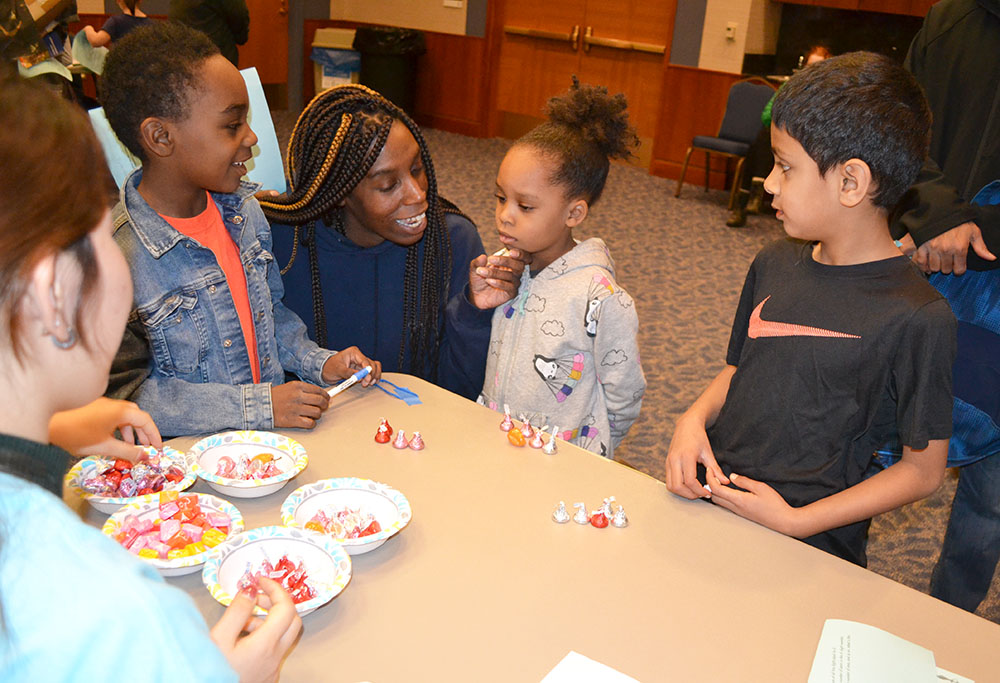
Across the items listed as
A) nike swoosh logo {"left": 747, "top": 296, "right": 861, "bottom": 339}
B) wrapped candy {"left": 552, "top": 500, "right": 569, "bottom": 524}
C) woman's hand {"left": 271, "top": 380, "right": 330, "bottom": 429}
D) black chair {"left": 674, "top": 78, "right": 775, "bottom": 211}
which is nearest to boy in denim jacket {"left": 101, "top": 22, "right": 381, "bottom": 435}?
woman's hand {"left": 271, "top": 380, "right": 330, "bottom": 429}

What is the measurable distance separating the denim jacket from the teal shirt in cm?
81

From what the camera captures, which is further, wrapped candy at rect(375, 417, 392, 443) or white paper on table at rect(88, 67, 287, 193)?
white paper on table at rect(88, 67, 287, 193)

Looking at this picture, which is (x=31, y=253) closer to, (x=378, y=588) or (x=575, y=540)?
(x=378, y=588)

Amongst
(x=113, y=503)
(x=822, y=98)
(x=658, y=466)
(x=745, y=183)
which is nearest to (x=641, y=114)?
(x=745, y=183)

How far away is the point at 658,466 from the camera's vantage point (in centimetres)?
287

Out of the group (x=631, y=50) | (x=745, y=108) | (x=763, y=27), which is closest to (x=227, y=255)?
(x=745, y=108)

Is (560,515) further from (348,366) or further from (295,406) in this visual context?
(348,366)

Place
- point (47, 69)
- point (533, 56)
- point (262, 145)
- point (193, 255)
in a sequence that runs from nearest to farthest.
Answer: point (193, 255) → point (262, 145) → point (47, 69) → point (533, 56)

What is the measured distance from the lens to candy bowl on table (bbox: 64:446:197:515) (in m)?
1.17

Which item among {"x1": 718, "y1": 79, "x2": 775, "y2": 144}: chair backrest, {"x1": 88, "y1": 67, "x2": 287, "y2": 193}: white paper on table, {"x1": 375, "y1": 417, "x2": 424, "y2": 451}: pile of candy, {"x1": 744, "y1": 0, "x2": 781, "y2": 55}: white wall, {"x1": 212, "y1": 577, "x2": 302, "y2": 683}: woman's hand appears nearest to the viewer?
{"x1": 212, "y1": 577, "x2": 302, "y2": 683}: woman's hand

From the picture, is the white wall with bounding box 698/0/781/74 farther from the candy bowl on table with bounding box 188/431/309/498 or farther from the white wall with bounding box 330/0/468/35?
the candy bowl on table with bounding box 188/431/309/498

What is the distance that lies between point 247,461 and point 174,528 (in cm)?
22

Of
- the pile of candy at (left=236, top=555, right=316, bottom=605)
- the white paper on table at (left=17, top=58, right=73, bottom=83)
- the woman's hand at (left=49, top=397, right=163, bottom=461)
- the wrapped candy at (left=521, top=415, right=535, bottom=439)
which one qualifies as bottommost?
the pile of candy at (left=236, top=555, right=316, bottom=605)

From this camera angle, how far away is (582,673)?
0.95 metres
